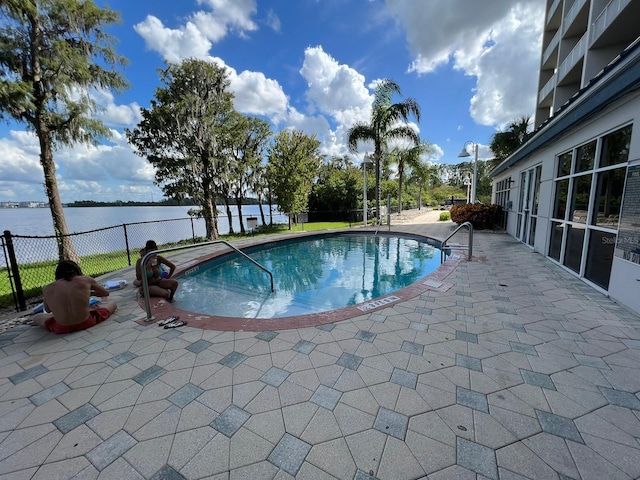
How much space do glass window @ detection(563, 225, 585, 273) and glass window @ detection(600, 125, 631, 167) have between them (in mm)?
1377

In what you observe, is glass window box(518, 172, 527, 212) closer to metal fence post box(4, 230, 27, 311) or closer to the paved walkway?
the paved walkway

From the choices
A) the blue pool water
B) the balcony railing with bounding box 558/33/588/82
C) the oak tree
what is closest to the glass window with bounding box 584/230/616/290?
the blue pool water

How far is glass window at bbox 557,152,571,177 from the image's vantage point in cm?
541

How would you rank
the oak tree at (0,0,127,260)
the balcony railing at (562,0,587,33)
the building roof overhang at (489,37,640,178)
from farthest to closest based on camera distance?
the balcony railing at (562,0,587,33), the oak tree at (0,0,127,260), the building roof overhang at (489,37,640,178)

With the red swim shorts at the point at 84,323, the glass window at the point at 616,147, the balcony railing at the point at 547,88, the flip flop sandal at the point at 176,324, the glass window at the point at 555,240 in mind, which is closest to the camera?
the red swim shorts at the point at 84,323

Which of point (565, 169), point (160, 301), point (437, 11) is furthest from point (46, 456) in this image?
point (437, 11)

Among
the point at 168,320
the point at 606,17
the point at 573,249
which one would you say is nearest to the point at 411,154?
the point at 606,17

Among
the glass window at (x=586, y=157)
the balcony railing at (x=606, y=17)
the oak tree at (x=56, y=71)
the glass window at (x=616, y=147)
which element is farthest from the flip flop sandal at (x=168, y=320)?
the balcony railing at (x=606, y=17)

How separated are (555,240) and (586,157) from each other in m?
2.06

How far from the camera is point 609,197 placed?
13.1 feet

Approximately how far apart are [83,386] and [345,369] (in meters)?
2.20

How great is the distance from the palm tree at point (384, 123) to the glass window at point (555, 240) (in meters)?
7.85

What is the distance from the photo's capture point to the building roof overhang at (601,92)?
2.90 metres

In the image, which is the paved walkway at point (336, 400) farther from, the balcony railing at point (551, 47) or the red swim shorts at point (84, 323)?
the balcony railing at point (551, 47)
